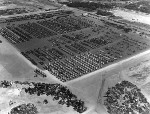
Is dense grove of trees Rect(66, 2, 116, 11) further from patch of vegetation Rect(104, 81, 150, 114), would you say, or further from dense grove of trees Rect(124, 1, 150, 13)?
patch of vegetation Rect(104, 81, 150, 114)

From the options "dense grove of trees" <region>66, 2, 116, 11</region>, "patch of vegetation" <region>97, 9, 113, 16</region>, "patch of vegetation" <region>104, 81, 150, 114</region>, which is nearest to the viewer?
"patch of vegetation" <region>104, 81, 150, 114</region>

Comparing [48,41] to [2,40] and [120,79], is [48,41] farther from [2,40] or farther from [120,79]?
[120,79]

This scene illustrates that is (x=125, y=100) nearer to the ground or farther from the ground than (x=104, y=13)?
nearer to the ground

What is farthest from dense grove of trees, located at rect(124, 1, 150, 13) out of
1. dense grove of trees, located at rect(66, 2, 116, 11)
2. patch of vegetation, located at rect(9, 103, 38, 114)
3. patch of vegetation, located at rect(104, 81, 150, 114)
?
patch of vegetation, located at rect(9, 103, 38, 114)

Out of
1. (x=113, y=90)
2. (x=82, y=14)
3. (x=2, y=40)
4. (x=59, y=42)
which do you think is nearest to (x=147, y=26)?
(x=82, y=14)

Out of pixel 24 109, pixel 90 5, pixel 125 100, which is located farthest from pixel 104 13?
pixel 24 109

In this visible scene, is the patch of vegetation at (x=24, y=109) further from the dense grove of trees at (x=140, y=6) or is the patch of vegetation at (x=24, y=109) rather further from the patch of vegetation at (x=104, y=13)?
the dense grove of trees at (x=140, y=6)

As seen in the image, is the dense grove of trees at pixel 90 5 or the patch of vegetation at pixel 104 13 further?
the dense grove of trees at pixel 90 5

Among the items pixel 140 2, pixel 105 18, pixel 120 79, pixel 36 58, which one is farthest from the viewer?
pixel 140 2

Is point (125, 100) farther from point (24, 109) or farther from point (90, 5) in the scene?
point (90, 5)

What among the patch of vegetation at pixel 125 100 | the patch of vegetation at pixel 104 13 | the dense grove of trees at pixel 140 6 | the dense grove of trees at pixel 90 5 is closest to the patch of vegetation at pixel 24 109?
the patch of vegetation at pixel 125 100

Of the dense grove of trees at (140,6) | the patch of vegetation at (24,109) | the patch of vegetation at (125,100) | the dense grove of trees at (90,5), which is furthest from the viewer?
the dense grove of trees at (90,5)
